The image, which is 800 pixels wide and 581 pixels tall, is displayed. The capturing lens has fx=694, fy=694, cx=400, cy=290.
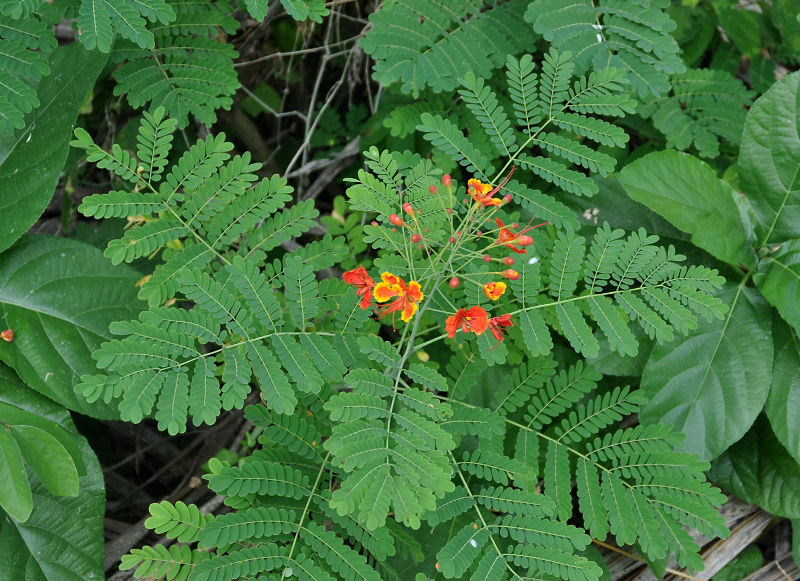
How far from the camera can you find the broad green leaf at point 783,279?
5.52 feet

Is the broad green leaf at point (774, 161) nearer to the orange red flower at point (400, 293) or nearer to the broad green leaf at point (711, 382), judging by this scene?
the broad green leaf at point (711, 382)

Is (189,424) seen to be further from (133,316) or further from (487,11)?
(487,11)

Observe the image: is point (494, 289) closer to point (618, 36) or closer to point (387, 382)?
point (387, 382)

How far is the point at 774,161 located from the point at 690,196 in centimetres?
27

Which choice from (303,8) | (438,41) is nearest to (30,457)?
(303,8)

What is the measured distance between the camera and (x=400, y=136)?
195 cm

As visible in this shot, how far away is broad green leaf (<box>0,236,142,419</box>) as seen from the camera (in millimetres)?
1645

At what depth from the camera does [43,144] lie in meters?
1.77

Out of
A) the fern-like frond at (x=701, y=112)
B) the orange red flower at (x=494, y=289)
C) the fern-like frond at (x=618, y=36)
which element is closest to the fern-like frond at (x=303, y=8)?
the fern-like frond at (x=618, y=36)

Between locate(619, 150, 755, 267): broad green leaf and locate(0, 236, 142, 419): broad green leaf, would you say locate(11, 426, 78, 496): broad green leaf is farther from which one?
locate(619, 150, 755, 267): broad green leaf

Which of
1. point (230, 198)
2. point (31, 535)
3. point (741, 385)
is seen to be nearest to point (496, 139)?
point (230, 198)

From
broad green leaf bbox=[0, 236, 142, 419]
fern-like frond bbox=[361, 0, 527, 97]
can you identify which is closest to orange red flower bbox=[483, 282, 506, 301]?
fern-like frond bbox=[361, 0, 527, 97]

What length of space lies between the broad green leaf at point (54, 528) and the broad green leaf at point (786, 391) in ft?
5.40

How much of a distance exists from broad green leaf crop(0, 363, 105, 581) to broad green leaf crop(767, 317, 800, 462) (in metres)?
1.65
